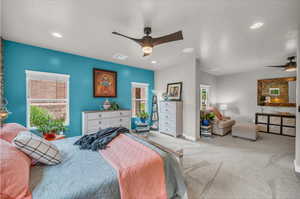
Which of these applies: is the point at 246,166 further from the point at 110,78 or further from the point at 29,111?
the point at 29,111

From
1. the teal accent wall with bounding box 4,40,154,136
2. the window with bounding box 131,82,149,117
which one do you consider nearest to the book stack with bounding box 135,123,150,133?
the window with bounding box 131,82,149,117

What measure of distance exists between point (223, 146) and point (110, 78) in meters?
4.01

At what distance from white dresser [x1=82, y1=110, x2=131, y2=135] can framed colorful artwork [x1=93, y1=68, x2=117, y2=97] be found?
0.71 m

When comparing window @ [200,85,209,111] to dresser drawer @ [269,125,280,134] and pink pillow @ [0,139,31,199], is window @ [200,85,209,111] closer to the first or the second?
dresser drawer @ [269,125,280,134]

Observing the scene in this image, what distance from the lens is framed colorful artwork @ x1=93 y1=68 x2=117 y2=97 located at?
3.91 meters

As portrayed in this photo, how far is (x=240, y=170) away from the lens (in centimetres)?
225

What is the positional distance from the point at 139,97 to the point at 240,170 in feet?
12.6

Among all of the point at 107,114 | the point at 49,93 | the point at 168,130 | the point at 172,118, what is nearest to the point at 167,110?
the point at 172,118

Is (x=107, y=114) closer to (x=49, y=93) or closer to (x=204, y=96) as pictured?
(x=49, y=93)

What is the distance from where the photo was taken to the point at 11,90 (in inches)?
107

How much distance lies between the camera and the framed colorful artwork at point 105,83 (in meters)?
3.91

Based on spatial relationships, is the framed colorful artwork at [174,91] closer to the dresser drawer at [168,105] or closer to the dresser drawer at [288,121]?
the dresser drawer at [168,105]

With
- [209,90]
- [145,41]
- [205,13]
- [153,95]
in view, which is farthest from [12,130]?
[209,90]

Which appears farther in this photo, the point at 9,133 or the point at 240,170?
the point at 240,170
